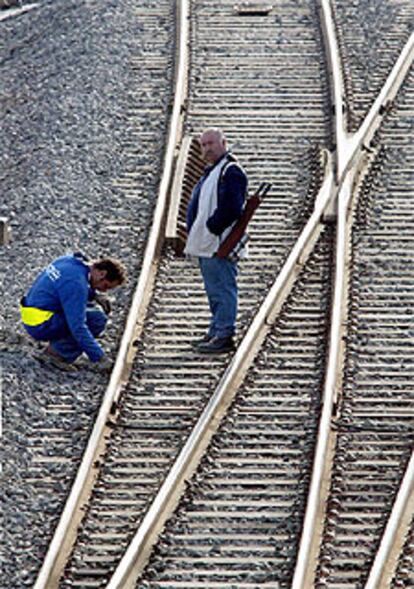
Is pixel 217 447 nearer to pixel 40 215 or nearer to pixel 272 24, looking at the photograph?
pixel 40 215

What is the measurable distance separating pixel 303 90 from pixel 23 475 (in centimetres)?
822

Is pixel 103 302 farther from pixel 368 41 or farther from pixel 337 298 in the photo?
pixel 368 41

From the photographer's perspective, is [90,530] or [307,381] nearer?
[90,530]

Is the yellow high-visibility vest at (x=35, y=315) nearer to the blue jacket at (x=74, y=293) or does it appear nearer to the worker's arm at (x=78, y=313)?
the blue jacket at (x=74, y=293)

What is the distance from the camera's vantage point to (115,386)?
40.8ft

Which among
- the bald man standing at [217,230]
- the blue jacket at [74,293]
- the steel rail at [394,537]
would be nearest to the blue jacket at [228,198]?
the bald man standing at [217,230]

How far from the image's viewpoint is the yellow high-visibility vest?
1295 centimetres

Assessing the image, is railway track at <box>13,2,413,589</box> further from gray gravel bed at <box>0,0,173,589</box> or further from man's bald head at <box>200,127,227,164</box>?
man's bald head at <box>200,127,227,164</box>

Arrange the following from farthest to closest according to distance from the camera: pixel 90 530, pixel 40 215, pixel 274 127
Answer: pixel 274 127
pixel 40 215
pixel 90 530

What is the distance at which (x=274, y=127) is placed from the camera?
17.7 meters

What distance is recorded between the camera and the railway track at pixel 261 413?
10.5 metres

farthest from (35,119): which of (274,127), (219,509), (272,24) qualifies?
(219,509)

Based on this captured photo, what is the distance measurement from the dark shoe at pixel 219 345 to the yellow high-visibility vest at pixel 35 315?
116 cm

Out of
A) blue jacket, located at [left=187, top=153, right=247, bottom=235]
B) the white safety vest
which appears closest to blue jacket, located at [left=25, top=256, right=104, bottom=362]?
the white safety vest
